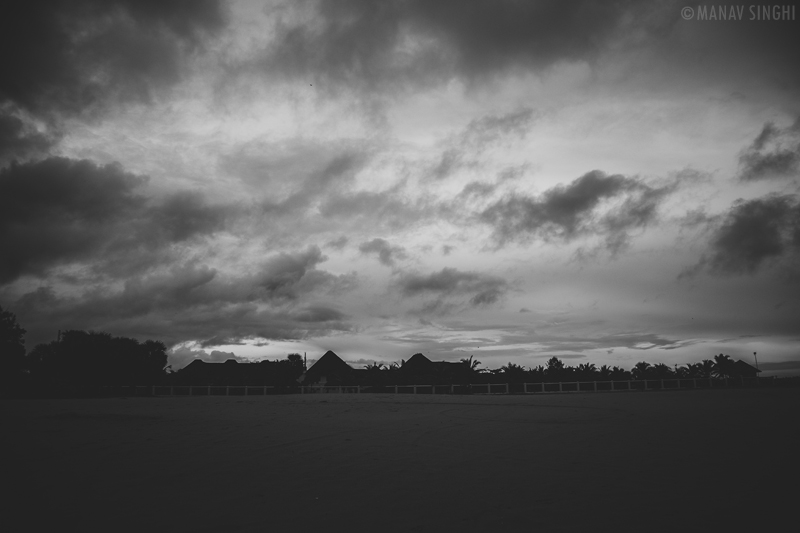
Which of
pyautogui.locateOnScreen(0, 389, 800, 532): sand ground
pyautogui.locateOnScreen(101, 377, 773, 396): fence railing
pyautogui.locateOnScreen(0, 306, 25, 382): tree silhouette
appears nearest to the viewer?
pyautogui.locateOnScreen(0, 389, 800, 532): sand ground

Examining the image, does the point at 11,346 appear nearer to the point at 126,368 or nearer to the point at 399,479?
the point at 126,368

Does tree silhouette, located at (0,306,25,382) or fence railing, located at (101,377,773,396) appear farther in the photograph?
tree silhouette, located at (0,306,25,382)

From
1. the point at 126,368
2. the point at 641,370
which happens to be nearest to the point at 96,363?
the point at 126,368

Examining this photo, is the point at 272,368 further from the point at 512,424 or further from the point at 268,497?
the point at 268,497

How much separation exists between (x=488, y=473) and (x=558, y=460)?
1268mm

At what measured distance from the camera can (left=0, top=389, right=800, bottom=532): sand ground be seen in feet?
13.1

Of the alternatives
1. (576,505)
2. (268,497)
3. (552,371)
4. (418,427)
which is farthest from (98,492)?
(552,371)

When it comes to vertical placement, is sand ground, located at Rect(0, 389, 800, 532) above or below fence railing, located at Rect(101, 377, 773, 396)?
above

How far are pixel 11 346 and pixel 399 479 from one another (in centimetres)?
5239

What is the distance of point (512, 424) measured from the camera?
33.6 feet

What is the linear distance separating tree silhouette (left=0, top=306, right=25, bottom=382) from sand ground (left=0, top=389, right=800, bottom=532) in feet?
141

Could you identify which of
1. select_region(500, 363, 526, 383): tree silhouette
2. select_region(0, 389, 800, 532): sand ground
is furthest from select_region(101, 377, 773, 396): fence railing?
select_region(0, 389, 800, 532): sand ground

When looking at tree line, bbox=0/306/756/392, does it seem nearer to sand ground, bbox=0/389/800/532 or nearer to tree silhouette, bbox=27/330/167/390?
tree silhouette, bbox=27/330/167/390

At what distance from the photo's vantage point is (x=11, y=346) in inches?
1679
